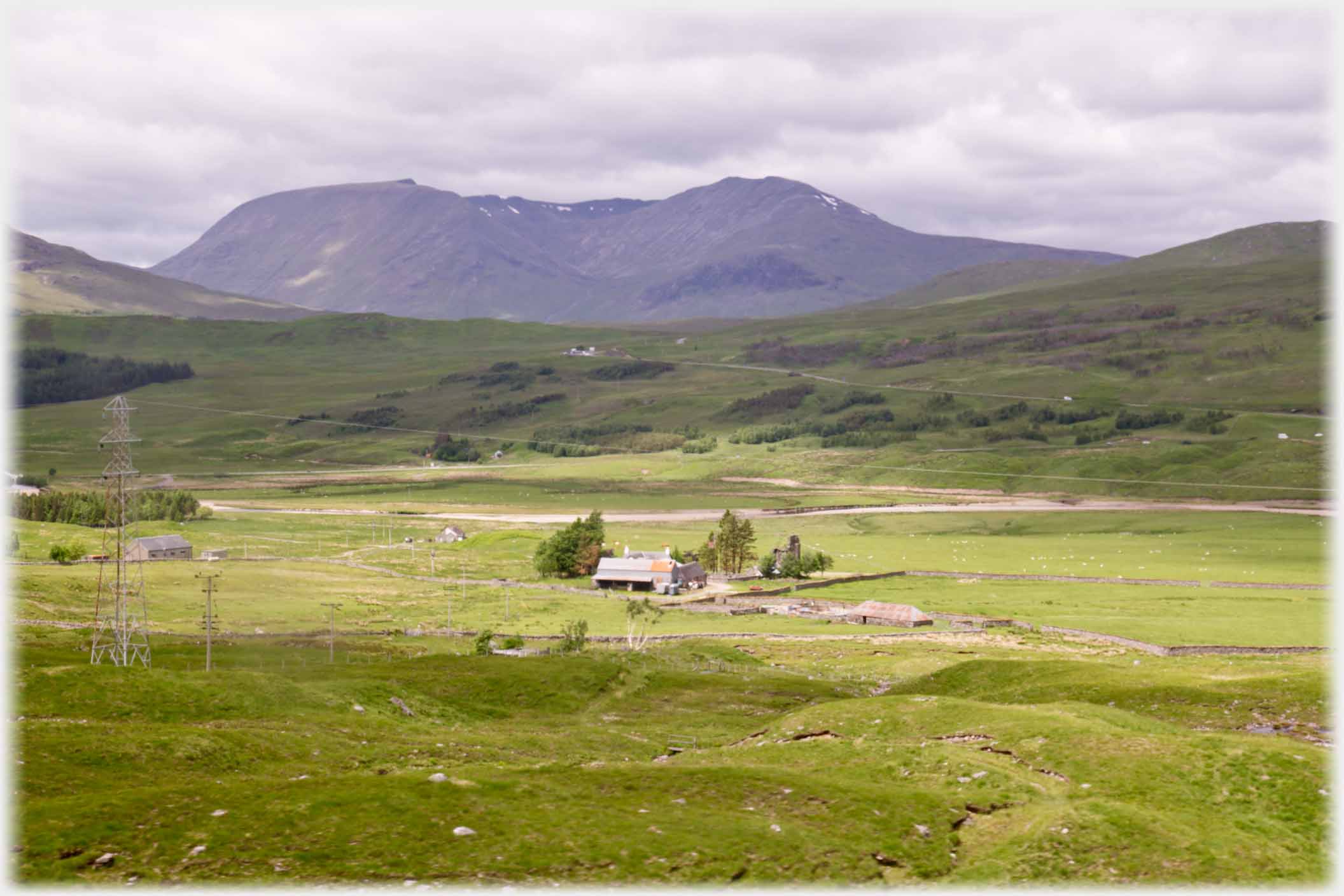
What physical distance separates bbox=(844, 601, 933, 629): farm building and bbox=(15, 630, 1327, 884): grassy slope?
5413cm

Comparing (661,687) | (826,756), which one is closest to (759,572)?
(661,687)

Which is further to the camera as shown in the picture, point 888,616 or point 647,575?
point 647,575

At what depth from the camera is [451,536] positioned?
17912cm

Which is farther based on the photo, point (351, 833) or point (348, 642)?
point (348, 642)

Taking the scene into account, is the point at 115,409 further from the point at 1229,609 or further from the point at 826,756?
the point at 1229,609

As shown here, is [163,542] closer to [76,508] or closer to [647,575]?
[76,508]

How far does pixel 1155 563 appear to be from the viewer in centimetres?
15388

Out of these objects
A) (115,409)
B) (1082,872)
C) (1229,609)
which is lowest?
(1229,609)

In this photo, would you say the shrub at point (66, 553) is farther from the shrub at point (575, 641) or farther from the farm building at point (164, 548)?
the shrub at point (575, 641)

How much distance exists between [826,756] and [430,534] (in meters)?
155

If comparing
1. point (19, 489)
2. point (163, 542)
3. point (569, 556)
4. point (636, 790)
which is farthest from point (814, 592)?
point (19, 489)

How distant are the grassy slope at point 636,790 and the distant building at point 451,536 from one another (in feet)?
399

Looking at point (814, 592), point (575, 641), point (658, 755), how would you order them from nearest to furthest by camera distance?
point (658, 755), point (575, 641), point (814, 592)

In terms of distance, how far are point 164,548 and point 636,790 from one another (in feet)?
406
